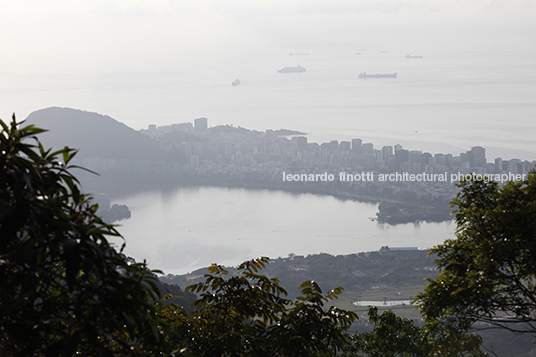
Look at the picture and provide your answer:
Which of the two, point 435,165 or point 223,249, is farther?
point 435,165

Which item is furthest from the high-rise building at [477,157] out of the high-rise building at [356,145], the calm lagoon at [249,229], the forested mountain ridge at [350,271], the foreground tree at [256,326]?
the foreground tree at [256,326]

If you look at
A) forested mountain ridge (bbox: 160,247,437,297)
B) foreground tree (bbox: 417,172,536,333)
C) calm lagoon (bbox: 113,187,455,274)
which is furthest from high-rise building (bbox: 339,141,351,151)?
foreground tree (bbox: 417,172,536,333)

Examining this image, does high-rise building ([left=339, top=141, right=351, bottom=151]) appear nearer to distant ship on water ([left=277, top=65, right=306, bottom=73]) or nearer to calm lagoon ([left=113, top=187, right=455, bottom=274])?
calm lagoon ([left=113, top=187, right=455, bottom=274])

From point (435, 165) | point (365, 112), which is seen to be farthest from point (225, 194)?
point (365, 112)

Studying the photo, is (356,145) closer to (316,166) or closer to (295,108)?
(316,166)

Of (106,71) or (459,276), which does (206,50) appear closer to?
(106,71)
